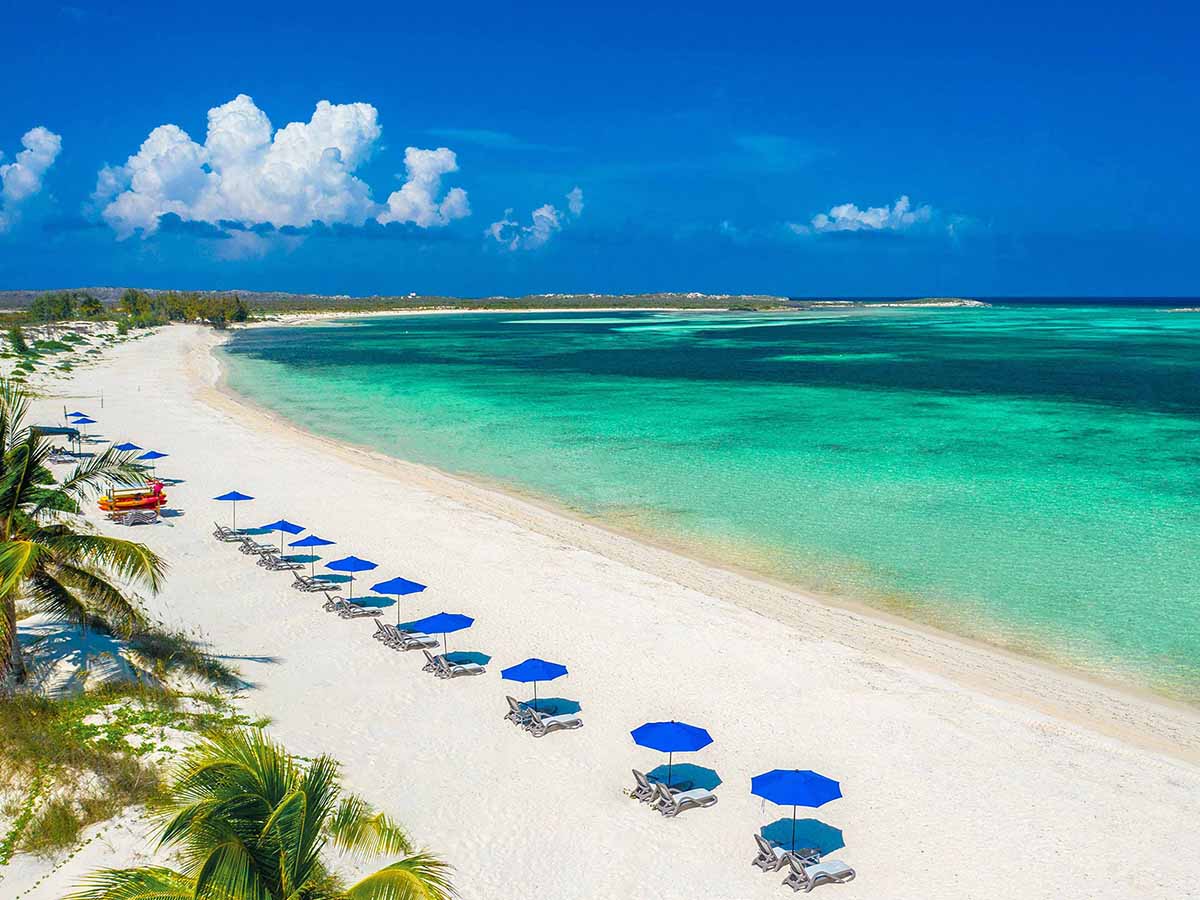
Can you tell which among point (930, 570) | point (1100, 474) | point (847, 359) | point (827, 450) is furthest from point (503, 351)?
point (930, 570)

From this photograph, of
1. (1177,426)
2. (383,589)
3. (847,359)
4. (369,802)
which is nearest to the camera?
(369,802)

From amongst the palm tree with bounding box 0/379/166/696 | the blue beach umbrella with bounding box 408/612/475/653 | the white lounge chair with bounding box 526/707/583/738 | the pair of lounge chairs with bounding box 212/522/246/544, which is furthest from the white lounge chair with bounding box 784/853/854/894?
the pair of lounge chairs with bounding box 212/522/246/544

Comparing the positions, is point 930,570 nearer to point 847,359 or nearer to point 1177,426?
point 1177,426

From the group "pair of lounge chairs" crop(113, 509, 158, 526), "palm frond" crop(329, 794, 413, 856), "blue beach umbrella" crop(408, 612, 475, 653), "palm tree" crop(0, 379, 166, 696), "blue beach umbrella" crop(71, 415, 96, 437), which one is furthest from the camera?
"blue beach umbrella" crop(71, 415, 96, 437)

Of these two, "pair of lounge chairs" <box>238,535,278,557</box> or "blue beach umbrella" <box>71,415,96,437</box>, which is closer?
"pair of lounge chairs" <box>238,535,278,557</box>

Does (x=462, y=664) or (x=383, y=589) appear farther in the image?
(x=383, y=589)

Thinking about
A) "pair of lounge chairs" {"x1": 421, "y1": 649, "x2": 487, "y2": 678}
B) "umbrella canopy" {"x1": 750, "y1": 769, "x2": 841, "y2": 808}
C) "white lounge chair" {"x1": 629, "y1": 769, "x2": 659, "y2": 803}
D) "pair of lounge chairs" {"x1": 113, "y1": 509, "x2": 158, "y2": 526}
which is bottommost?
"white lounge chair" {"x1": 629, "y1": 769, "x2": 659, "y2": 803}

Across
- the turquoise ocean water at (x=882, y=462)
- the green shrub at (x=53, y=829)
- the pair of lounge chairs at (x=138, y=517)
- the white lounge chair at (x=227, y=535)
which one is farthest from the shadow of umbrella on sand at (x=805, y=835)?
the pair of lounge chairs at (x=138, y=517)

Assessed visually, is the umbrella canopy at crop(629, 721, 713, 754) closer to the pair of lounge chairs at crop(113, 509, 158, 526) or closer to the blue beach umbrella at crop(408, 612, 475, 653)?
the blue beach umbrella at crop(408, 612, 475, 653)
